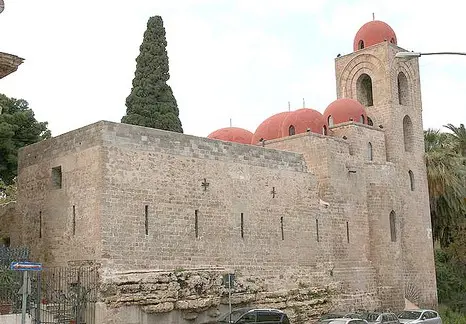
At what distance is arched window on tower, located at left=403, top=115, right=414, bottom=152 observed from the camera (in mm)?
27938

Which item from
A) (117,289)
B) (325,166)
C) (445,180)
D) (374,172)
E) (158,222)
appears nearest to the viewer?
(117,289)

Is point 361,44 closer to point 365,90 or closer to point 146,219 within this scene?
point 365,90

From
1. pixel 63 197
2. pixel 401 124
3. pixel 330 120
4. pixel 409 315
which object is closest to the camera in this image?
pixel 63 197

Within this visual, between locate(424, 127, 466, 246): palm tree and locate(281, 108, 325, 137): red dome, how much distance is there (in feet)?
26.8

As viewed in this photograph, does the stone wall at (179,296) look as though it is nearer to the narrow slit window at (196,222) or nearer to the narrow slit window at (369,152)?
the narrow slit window at (196,222)

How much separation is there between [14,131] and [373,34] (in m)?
16.7

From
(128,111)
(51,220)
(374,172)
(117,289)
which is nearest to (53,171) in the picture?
(51,220)

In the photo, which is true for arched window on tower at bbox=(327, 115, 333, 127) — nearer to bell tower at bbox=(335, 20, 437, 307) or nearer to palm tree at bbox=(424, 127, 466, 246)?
bell tower at bbox=(335, 20, 437, 307)

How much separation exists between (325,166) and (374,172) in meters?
2.57

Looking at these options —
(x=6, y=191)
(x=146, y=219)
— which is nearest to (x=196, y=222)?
(x=146, y=219)

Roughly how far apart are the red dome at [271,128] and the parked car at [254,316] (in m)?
9.30

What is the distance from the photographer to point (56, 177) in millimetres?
19094

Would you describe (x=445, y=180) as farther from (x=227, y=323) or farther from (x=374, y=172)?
(x=227, y=323)

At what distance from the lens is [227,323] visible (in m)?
17.2
